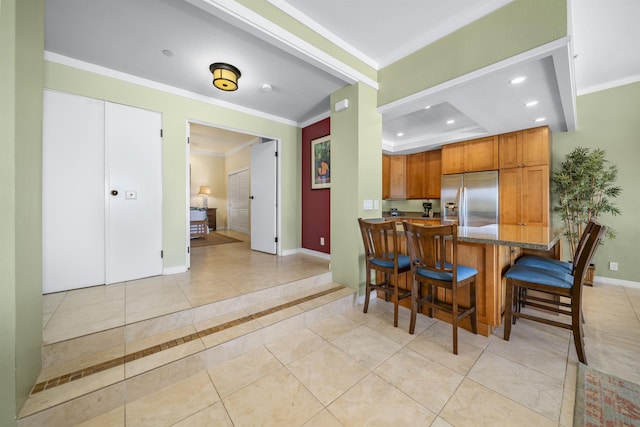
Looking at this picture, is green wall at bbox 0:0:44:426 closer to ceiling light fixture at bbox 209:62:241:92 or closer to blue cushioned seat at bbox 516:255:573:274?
ceiling light fixture at bbox 209:62:241:92

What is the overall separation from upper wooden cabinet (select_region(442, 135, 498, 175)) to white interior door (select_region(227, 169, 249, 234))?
5115mm

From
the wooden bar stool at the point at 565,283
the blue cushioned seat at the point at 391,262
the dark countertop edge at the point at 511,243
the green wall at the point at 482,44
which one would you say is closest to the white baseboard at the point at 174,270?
the blue cushioned seat at the point at 391,262

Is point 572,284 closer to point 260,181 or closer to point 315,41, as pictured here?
point 315,41

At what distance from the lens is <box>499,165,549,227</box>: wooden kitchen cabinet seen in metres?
3.54

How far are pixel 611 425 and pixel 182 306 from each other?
2862 mm

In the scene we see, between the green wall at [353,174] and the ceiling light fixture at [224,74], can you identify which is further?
the green wall at [353,174]

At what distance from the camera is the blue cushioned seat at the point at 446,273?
1.90m

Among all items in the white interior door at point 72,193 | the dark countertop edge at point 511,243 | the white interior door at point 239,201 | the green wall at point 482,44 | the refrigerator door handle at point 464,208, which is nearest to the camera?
the dark countertop edge at point 511,243

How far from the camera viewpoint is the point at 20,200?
1195 millimetres

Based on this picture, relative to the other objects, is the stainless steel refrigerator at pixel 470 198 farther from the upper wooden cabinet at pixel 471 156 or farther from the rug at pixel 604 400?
A: the rug at pixel 604 400

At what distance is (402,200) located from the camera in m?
5.95

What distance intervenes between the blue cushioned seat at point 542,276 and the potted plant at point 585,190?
2.07 meters

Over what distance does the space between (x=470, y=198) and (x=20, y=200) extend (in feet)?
17.3

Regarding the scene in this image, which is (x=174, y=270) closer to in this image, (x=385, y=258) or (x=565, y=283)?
(x=385, y=258)
